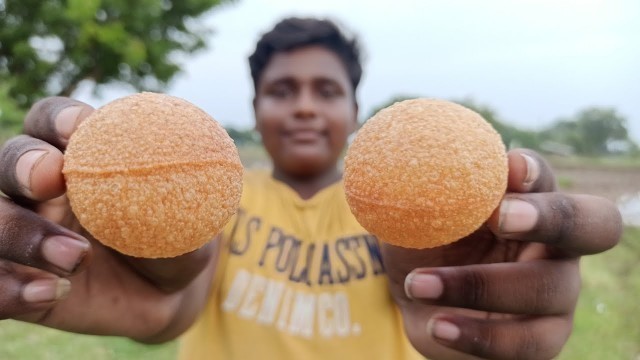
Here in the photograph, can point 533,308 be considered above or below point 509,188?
below

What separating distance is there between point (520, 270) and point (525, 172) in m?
0.19

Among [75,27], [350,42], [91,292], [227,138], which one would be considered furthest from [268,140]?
[75,27]

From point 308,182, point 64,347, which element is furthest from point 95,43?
point 308,182

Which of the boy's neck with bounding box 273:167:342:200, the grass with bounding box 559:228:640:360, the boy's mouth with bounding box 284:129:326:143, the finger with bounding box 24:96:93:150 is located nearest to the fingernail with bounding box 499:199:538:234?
the finger with bounding box 24:96:93:150

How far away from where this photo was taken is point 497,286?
36.3 inches

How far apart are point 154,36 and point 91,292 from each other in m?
9.62

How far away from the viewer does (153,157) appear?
0.73 metres

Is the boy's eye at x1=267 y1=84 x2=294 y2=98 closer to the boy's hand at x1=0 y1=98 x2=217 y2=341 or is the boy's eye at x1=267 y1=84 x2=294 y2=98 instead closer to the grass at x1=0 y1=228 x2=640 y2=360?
the boy's hand at x1=0 y1=98 x2=217 y2=341

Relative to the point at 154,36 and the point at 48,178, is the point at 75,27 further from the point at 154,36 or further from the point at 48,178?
the point at 48,178

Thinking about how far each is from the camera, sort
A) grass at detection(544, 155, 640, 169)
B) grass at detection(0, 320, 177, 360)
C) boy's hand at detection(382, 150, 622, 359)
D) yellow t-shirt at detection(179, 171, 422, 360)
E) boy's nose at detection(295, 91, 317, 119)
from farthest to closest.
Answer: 1. grass at detection(544, 155, 640, 169)
2. grass at detection(0, 320, 177, 360)
3. boy's nose at detection(295, 91, 317, 119)
4. yellow t-shirt at detection(179, 171, 422, 360)
5. boy's hand at detection(382, 150, 622, 359)

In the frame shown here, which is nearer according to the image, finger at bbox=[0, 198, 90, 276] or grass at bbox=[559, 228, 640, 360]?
finger at bbox=[0, 198, 90, 276]

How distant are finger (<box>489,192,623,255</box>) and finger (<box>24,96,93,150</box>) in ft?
2.25

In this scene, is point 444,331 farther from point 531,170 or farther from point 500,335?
point 531,170

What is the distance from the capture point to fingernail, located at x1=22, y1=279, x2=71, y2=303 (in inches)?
33.8
